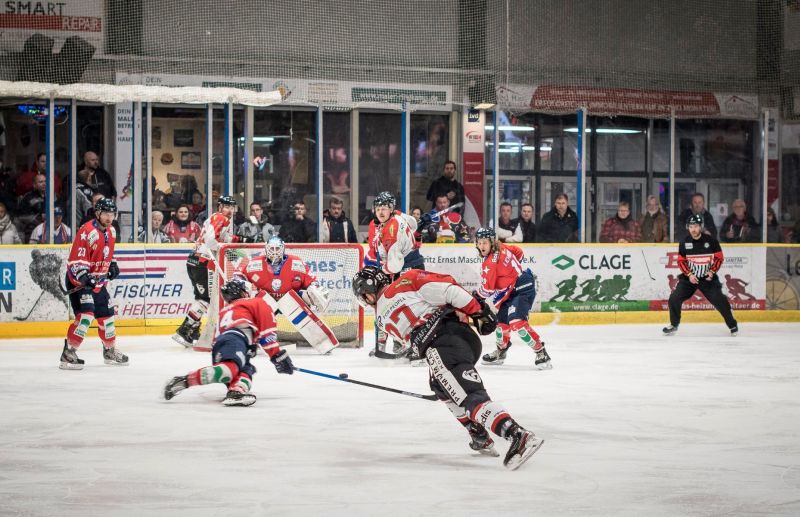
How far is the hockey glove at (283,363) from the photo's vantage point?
712 centimetres

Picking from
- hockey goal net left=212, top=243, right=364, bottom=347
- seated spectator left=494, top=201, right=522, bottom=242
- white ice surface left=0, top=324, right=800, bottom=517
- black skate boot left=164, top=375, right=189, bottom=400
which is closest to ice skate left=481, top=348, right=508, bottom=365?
white ice surface left=0, top=324, right=800, bottom=517

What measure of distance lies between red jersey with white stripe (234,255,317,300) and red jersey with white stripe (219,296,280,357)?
245 centimetres

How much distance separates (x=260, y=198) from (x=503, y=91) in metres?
3.67

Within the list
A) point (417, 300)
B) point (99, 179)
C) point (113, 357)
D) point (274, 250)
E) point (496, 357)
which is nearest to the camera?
point (417, 300)

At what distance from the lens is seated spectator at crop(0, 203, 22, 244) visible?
11586 mm

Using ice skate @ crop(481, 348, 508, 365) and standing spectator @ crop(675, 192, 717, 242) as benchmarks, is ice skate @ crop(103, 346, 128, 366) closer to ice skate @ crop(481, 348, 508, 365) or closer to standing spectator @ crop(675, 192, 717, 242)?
ice skate @ crop(481, 348, 508, 365)

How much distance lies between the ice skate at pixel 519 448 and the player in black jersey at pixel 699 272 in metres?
7.42

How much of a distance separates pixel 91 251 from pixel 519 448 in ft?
16.5

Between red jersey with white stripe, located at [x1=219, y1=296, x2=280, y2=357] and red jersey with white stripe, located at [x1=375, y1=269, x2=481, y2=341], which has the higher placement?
red jersey with white stripe, located at [x1=375, y1=269, x2=481, y2=341]

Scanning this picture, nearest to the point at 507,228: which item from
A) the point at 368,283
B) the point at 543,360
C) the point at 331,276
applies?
the point at 331,276

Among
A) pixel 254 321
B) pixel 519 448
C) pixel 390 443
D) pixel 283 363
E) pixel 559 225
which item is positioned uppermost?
pixel 559 225

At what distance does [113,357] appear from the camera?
934cm

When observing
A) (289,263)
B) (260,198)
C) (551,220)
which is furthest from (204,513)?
(260,198)

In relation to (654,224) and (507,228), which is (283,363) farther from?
(654,224)
